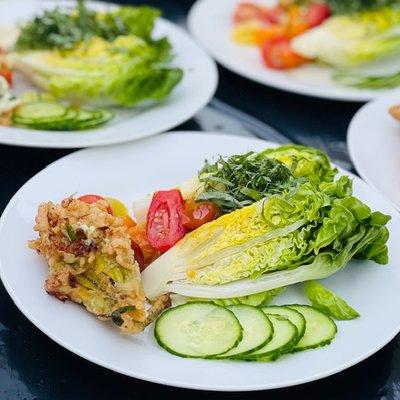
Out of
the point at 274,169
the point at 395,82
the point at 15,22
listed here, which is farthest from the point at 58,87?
the point at 395,82

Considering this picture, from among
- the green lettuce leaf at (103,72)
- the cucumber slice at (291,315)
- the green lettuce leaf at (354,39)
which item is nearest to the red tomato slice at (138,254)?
the cucumber slice at (291,315)

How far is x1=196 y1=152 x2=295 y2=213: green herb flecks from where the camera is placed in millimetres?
3590

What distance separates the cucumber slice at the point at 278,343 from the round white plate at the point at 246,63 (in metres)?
2.49

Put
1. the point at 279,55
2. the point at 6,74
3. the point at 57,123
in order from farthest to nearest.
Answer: the point at 279,55 < the point at 6,74 < the point at 57,123

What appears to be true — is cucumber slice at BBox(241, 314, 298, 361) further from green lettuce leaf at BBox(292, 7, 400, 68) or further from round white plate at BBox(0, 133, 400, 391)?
green lettuce leaf at BBox(292, 7, 400, 68)

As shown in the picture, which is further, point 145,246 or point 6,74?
point 6,74

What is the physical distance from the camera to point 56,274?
324 cm

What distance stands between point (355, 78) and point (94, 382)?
130 inches

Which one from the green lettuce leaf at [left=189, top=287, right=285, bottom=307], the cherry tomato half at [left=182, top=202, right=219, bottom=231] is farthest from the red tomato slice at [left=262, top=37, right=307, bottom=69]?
the green lettuce leaf at [left=189, top=287, right=285, bottom=307]

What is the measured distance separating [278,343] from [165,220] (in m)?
0.80

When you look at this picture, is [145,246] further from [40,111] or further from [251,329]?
[40,111]

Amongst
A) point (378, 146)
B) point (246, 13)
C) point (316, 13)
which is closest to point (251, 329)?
point (378, 146)

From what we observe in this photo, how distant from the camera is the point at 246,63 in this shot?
5.70 metres

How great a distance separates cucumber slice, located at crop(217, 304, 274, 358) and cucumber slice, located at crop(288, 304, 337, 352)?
0.13 meters
